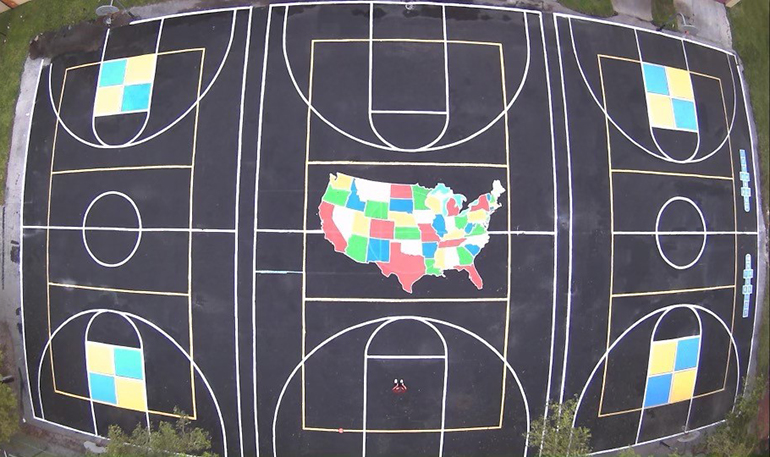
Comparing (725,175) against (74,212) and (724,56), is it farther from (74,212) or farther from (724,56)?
(74,212)

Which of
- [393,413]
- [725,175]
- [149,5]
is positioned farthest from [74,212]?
[725,175]

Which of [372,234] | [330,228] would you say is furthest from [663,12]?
[330,228]

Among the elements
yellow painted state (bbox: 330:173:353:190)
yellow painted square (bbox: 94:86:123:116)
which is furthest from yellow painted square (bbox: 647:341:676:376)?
yellow painted square (bbox: 94:86:123:116)

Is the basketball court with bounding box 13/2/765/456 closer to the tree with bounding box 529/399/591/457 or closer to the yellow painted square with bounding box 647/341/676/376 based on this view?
the yellow painted square with bounding box 647/341/676/376

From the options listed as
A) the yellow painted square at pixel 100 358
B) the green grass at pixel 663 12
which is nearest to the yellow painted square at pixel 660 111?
the green grass at pixel 663 12

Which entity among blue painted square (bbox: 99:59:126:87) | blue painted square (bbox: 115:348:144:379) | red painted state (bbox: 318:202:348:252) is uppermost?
blue painted square (bbox: 99:59:126:87)

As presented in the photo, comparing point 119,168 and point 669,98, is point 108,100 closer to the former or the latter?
point 119,168
